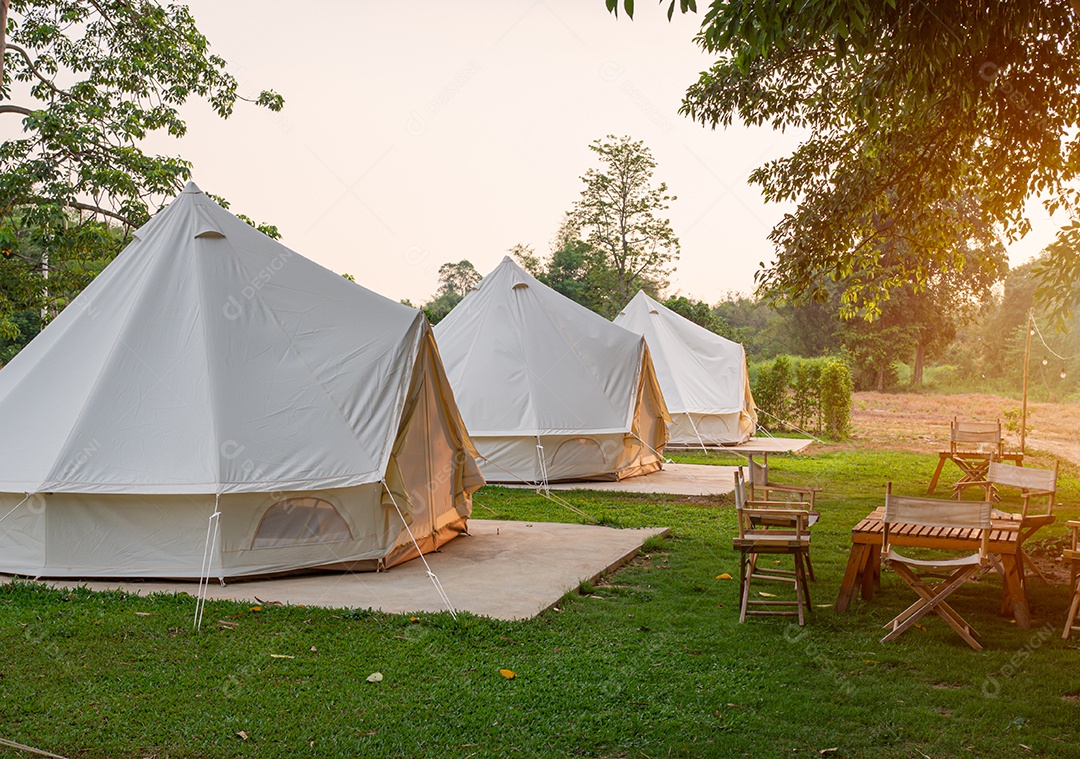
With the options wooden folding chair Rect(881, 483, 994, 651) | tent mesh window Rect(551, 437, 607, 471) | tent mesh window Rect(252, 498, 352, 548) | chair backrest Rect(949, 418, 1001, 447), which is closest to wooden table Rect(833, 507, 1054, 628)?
wooden folding chair Rect(881, 483, 994, 651)

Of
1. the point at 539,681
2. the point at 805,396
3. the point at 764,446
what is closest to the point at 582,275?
the point at 805,396

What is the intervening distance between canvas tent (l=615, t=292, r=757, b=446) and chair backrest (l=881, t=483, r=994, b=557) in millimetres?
14570

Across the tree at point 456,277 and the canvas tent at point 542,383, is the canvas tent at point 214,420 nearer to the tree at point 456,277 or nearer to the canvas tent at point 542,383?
the canvas tent at point 542,383

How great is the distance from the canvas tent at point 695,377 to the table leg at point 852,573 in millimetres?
13721

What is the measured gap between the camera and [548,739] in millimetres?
4238

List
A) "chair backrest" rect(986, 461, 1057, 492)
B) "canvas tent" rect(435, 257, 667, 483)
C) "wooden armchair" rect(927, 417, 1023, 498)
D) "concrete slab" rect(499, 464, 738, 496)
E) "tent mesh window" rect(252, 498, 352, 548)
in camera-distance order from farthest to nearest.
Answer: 1. "canvas tent" rect(435, 257, 667, 483)
2. "concrete slab" rect(499, 464, 738, 496)
3. "wooden armchair" rect(927, 417, 1023, 498)
4. "tent mesh window" rect(252, 498, 352, 548)
5. "chair backrest" rect(986, 461, 1057, 492)

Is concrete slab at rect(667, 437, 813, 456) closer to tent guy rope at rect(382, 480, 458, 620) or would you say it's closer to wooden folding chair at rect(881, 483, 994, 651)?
tent guy rope at rect(382, 480, 458, 620)

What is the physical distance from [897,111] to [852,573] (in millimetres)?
5093

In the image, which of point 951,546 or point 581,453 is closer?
point 951,546

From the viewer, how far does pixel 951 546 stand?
20.1 ft

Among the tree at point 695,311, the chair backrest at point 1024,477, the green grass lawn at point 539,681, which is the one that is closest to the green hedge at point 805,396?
the tree at point 695,311

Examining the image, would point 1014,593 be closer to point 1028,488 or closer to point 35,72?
point 1028,488

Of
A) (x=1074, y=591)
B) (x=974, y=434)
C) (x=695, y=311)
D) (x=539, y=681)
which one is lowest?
(x=539, y=681)

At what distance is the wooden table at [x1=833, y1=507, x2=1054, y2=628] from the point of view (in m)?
6.11
